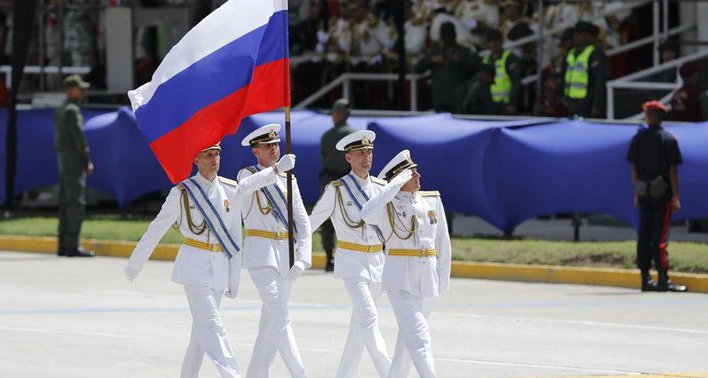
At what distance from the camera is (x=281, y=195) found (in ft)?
36.3

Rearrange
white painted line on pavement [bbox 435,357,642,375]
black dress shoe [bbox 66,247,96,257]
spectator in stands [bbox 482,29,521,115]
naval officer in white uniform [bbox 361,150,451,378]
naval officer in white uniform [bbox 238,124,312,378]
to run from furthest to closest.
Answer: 1. spectator in stands [bbox 482,29,521,115]
2. black dress shoe [bbox 66,247,96,257]
3. white painted line on pavement [bbox 435,357,642,375]
4. naval officer in white uniform [bbox 238,124,312,378]
5. naval officer in white uniform [bbox 361,150,451,378]

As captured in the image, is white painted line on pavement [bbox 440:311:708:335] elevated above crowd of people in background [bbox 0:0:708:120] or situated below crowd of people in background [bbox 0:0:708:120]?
below

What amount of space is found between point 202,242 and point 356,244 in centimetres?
96

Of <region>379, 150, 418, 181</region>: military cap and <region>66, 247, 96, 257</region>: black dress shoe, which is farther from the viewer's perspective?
<region>66, 247, 96, 257</region>: black dress shoe

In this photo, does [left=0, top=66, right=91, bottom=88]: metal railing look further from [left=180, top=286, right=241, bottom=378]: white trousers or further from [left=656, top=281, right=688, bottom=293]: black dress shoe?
[left=180, top=286, right=241, bottom=378]: white trousers

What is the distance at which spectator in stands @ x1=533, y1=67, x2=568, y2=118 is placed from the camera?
23.4 m

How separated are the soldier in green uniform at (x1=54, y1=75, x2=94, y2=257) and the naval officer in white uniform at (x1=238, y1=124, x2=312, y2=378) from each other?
31.8ft

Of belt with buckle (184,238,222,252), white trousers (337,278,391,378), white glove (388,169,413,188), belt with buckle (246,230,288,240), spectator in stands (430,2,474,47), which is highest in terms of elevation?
spectator in stands (430,2,474,47)

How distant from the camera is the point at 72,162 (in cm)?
2086

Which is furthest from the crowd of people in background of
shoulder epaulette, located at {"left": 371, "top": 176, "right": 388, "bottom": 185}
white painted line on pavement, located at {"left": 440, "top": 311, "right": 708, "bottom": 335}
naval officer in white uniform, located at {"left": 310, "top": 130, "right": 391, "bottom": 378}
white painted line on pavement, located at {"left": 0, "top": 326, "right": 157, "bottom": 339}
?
naval officer in white uniform, located at {"left": 310, "top": 130, "right": 391, "bottom": 378}

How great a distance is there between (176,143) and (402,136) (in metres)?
11.4

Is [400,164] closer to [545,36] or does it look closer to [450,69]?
[450,69]

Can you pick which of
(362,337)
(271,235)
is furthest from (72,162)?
(362,337)

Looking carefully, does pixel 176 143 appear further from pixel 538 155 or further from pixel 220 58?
pixel 538 155
